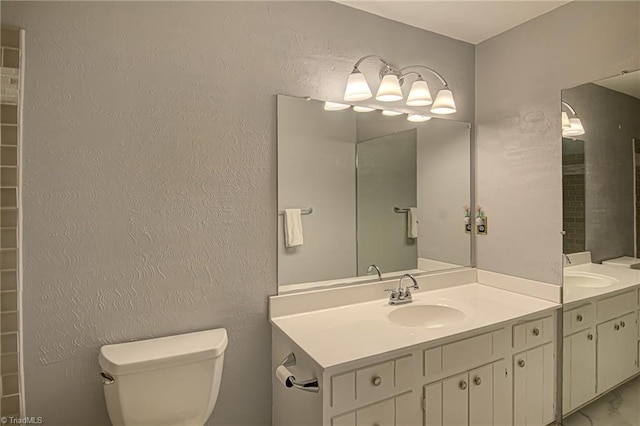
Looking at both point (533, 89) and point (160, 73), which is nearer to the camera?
point (160, 73)

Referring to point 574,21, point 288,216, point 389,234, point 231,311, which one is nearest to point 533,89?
point 574,21

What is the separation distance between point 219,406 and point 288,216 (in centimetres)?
93

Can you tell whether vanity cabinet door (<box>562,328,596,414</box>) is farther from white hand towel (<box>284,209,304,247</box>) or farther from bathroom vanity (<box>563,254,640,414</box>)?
white hand towel (<box>284,209,304,247</box>)

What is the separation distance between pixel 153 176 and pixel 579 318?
2.25m

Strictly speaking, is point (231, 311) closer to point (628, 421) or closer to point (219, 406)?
point (219, 406)

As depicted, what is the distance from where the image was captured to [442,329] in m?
1.57

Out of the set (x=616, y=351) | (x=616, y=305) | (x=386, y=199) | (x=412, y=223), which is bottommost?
(x=616, y=351)

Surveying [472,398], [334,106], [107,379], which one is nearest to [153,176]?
[107,379]

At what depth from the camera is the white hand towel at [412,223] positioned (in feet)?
7.20

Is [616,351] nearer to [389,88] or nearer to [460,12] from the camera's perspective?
[389,88]

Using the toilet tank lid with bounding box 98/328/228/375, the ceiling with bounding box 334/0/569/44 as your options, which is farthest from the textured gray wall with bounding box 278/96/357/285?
the ceiling with bounding box 334/0/569/44

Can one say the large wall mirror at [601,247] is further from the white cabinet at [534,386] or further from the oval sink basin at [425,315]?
the oval sink basin at [425,315]

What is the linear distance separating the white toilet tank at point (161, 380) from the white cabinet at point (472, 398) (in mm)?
890

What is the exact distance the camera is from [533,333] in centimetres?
183
